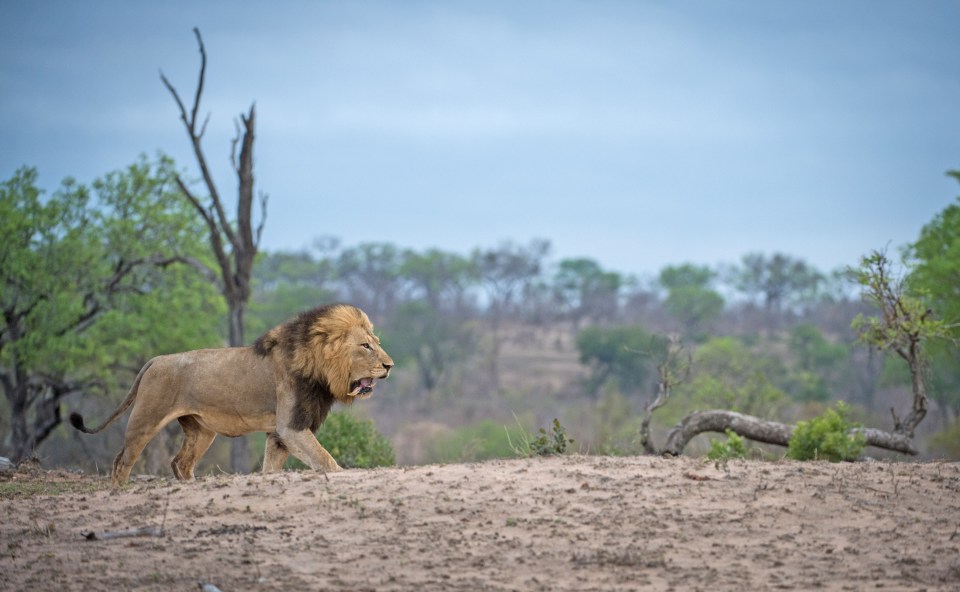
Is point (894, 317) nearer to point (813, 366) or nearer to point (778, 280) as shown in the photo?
point (813, 366)

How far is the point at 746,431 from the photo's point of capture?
1392 cm

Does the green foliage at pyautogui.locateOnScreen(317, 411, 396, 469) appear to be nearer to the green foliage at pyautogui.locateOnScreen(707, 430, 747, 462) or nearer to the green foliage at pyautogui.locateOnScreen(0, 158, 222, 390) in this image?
the green foliage at pyautogui.locateOnScreen(707, 430, 747, 462)

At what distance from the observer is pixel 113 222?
24953mm

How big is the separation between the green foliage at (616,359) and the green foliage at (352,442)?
3785 cm

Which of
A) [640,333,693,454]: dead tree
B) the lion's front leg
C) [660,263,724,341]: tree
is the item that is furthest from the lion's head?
[660,263,724,341]: tree

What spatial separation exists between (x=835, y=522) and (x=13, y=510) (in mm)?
5759

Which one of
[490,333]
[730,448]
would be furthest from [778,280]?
[730,448]

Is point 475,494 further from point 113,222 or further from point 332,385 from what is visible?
point 113,222

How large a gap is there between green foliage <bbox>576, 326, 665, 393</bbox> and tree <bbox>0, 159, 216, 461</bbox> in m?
30.1

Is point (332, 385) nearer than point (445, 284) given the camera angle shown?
Yes

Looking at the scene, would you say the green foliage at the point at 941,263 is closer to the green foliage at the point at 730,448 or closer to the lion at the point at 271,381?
the green foliage at the point at 730,448

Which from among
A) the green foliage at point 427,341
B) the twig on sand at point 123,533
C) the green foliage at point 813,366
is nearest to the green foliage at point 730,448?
the twig on sand at point 123,533

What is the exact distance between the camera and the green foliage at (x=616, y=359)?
5325 cm

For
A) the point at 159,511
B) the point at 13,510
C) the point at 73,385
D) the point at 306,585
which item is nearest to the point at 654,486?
the point at 306,585
